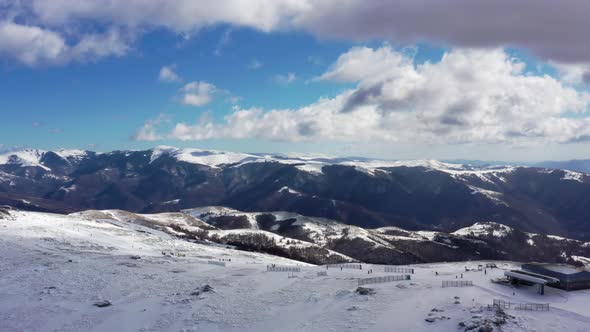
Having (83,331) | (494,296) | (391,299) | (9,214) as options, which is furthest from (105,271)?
(9,214)

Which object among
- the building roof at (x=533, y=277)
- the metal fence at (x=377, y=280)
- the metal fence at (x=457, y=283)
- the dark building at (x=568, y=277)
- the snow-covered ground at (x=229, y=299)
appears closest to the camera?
the snow-covered ground at (x=229, y=299)

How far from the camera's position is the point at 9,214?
149875 mm

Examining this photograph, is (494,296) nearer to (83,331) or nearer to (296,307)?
(296,307)

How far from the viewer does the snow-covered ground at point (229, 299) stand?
52344mm

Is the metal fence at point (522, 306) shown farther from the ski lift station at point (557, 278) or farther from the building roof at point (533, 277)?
the ski lift station at point (557, 278)

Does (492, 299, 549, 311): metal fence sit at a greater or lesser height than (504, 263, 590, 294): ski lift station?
lesser

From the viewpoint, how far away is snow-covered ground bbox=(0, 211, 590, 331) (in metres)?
52.3

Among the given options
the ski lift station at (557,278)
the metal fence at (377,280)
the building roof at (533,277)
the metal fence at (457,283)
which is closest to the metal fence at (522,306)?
the building roof at (533,277)

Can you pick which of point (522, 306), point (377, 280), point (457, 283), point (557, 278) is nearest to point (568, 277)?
point (557, 278)

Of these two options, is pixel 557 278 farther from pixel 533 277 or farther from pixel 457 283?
pixel 457 283

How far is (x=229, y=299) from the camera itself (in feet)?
208

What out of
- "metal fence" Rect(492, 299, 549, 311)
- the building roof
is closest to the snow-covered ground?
"metal fence" Rect(492, 299, 549, 311)

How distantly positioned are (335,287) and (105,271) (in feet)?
140

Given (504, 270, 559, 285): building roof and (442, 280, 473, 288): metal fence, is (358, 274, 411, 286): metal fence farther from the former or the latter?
(504, 270, 559, 285): building roof
